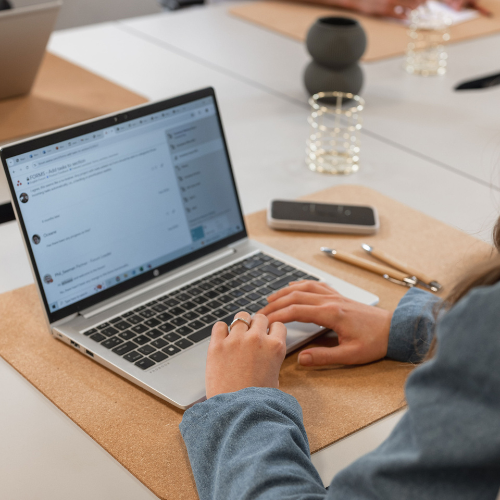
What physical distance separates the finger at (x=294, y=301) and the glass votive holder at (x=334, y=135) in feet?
1.90

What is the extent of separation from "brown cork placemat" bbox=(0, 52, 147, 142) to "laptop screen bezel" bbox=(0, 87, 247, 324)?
1.65 ft

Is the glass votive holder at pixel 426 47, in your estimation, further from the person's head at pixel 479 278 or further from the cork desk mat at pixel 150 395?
the person's head at pixel 479 278

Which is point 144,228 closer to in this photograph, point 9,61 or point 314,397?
point 314,397

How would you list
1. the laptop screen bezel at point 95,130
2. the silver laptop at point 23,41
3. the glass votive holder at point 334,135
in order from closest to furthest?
the laptop screen bezel at point 95,130
the silver laptop at point 23,41
the glass votive holder at point 334,135

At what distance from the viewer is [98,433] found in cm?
71

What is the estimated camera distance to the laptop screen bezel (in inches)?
31.1

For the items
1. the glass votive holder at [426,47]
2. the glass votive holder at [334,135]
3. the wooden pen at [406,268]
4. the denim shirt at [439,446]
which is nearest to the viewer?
the denim shirt at [439,446]

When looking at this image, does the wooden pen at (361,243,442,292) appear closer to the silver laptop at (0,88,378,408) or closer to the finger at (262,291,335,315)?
the silver laptop at (0,88,378,408)

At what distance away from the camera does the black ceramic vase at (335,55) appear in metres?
1.57

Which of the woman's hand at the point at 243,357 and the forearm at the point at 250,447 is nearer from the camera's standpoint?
the forearm at the point at 250,447

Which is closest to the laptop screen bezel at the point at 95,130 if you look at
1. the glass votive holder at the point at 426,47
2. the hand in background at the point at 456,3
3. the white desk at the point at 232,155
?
the white desk at the point at 232,155

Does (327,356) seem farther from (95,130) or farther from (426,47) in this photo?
(426,47)

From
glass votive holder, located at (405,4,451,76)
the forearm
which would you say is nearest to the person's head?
the forearm

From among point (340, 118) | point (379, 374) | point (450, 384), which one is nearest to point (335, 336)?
point (379, 374)
